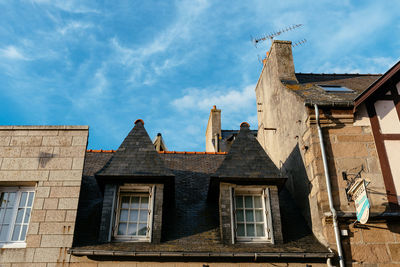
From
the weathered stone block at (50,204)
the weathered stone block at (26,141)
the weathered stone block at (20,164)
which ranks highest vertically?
the weathered stone block at (26,141)

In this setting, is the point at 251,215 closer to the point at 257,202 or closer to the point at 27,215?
the point at 257,202

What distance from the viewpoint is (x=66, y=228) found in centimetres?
759

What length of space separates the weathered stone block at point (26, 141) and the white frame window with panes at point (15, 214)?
1.01 metres

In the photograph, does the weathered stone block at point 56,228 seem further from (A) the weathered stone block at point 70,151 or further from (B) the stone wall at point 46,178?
(A) the weathered stone block at point 70,151

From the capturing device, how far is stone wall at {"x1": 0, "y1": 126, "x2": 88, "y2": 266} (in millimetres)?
7336

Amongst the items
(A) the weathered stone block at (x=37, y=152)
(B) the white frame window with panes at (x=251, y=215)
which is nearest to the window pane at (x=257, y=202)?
(B) the white frame window with panes at (x=251, y=215)

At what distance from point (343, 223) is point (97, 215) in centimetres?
528

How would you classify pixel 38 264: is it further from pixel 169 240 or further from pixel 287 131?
pixel 287 131

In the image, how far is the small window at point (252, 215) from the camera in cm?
789

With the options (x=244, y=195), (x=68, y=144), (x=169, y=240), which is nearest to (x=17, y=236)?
(x=68, y=144)

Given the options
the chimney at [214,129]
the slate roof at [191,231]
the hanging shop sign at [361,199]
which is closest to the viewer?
the hanging shop sign at [361,199]

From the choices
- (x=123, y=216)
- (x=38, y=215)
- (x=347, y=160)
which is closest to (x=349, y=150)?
(x=347, y=160)

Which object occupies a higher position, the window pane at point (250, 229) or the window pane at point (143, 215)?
the window pane at point (143, 215)

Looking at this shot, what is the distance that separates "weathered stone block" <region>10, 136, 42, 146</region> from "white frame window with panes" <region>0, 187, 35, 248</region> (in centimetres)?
101
